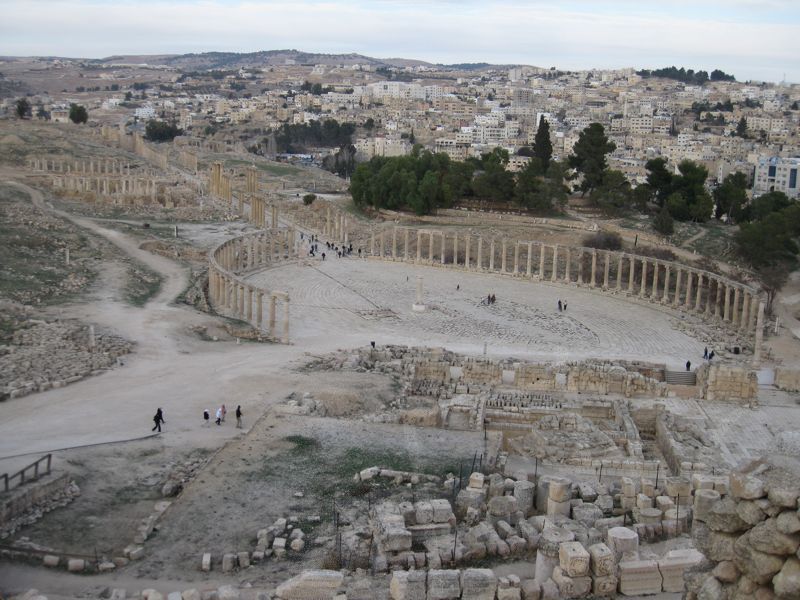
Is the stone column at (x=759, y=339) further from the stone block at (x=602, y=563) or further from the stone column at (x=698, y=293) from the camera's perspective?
the stone block at (x=602, y=563)

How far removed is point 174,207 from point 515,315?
36.7 meters

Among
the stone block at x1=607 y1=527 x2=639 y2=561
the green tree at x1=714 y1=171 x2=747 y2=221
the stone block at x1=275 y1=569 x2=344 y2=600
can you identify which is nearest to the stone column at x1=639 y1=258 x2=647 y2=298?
the green tree at x1=714 y1=171 x2=747 y2=221

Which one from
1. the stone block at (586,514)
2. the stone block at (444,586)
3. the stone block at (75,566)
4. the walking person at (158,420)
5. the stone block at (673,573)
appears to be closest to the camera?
the stone block at (444,586)

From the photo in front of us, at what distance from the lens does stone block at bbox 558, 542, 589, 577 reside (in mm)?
13219

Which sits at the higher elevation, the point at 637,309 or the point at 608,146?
the point at 608,146

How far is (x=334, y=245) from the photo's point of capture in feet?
202

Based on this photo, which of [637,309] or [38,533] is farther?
[637,309]

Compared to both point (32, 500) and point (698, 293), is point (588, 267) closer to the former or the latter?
point (698, 293)

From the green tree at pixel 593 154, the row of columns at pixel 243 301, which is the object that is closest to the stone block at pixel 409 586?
the row of columns at pixel 243 301

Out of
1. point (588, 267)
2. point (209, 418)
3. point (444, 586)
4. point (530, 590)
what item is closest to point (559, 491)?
point (530, 590)

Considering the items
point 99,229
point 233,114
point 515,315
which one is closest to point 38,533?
point 515,315

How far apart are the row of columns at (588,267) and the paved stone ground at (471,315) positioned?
1.43 meters

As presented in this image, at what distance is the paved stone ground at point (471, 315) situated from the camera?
1491 inches

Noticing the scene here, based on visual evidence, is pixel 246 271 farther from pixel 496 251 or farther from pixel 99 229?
pixel 496 251
